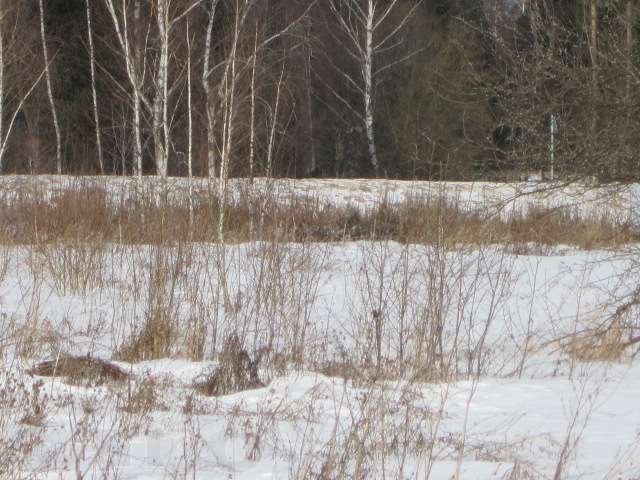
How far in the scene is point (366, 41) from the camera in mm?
22703

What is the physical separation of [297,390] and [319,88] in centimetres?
2272

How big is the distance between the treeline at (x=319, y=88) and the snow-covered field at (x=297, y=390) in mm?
694

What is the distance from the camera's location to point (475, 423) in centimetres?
469

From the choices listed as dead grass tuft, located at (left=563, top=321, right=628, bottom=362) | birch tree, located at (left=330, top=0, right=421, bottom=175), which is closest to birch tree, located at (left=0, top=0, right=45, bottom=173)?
birch tree, located at (left=330, top=0, right=421, bottom=175)

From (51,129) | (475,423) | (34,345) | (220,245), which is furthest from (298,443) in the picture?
(51,129)

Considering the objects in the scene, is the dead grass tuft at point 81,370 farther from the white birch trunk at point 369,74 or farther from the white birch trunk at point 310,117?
the white birch trunk at point 310,117

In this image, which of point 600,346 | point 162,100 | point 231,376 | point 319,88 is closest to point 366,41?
point 319,88

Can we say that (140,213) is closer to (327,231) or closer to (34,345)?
(34,345)

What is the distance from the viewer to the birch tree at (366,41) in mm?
22188

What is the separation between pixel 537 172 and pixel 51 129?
18.9 metres

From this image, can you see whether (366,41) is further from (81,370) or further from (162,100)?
(81,370)

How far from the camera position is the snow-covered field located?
379 cm

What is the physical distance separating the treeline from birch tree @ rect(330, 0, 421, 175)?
0.07 meters

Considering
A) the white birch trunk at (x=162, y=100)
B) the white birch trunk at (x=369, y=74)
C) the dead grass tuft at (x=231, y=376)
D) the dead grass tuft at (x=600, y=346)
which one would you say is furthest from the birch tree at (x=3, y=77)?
the dead grass tuft at (x=600, y=346)
